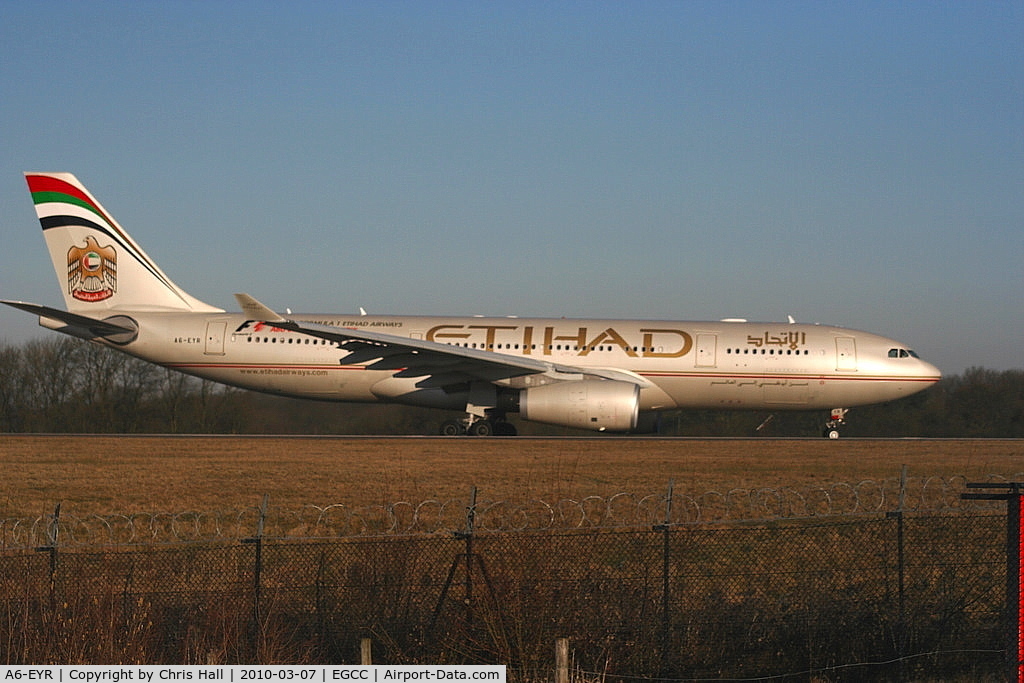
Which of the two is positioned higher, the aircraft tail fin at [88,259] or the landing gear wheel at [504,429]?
the aircraft tail fin at [88,259]

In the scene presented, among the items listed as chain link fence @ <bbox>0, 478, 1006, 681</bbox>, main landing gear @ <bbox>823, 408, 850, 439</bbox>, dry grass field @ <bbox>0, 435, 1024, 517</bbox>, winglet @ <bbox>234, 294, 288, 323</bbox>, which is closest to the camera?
chain link fence @ <bbox>0, 478, 1006, 681</bbox>

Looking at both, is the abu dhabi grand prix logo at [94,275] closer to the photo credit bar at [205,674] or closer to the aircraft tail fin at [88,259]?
the aircraft tail fin at [88,259]

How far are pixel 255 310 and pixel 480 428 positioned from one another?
6.49 m

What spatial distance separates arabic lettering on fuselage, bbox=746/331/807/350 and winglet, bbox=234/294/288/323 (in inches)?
473

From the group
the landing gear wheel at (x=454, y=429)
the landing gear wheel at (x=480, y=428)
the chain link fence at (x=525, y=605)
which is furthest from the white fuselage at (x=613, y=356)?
the chain link fence at (x=525, y=605)

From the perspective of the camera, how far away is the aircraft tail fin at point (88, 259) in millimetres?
31156

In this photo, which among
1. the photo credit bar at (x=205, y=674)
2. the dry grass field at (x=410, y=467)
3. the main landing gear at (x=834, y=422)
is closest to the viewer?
the photo credit bar at (x=205, y=674)

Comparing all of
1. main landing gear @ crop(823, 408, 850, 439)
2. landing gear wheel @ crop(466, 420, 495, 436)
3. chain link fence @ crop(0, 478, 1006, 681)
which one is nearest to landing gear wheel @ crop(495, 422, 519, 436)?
landing gear wheel @ crop(466, 420, 495, 436)

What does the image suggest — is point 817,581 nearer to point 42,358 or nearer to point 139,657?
point 139,657

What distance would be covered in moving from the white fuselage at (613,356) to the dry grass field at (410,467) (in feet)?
6.79

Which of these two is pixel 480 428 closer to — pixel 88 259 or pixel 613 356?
pixel 613 356

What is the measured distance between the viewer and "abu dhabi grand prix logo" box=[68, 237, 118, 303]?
31203 millimetres

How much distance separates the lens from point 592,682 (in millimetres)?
8602

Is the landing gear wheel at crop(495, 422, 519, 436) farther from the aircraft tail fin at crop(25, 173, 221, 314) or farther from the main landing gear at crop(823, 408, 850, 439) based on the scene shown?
the aircraft tail fin at crop(25, 173, 221, 314)
